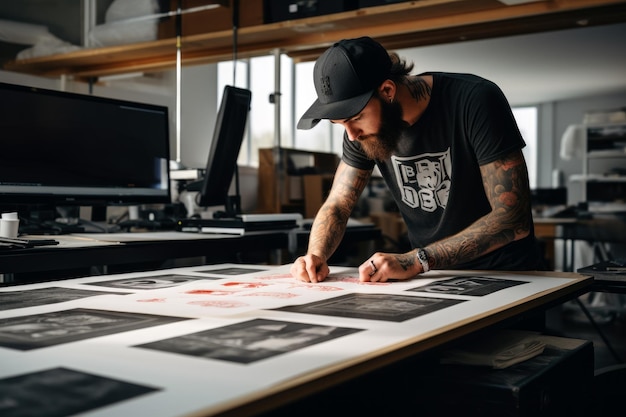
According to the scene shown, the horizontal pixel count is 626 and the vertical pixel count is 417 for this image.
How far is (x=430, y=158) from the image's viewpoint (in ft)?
6.07

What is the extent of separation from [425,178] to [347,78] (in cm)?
41

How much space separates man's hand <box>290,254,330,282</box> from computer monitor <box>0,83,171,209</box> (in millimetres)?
1192

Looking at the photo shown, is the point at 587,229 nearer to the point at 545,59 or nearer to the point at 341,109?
the point at 341,109

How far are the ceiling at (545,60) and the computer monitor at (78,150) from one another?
15.4 feet

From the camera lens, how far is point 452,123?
1811mm

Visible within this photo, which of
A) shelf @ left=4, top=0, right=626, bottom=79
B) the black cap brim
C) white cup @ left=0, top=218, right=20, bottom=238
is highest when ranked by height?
shelf @ left=4, top=0, right=626, bottom=79

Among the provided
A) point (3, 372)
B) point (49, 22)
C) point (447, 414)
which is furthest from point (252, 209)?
point (3, 372)

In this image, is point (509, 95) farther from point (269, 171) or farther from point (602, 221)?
point (269, 171)

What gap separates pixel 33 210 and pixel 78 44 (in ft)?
5.85

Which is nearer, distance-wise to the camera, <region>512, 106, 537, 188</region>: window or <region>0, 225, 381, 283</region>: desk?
<region>0, 225, 381, 283</region>: desk

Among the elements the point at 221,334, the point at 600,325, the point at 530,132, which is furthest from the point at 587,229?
the point at 530,132

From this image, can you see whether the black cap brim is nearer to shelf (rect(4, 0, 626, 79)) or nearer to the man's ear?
the man's ear

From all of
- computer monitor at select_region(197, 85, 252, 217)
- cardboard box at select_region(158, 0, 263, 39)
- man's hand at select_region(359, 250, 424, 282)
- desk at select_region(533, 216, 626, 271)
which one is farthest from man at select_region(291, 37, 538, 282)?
desk at select_region(533, 216, 626, 271)

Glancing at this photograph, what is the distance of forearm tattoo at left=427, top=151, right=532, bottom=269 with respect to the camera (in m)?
1.66
